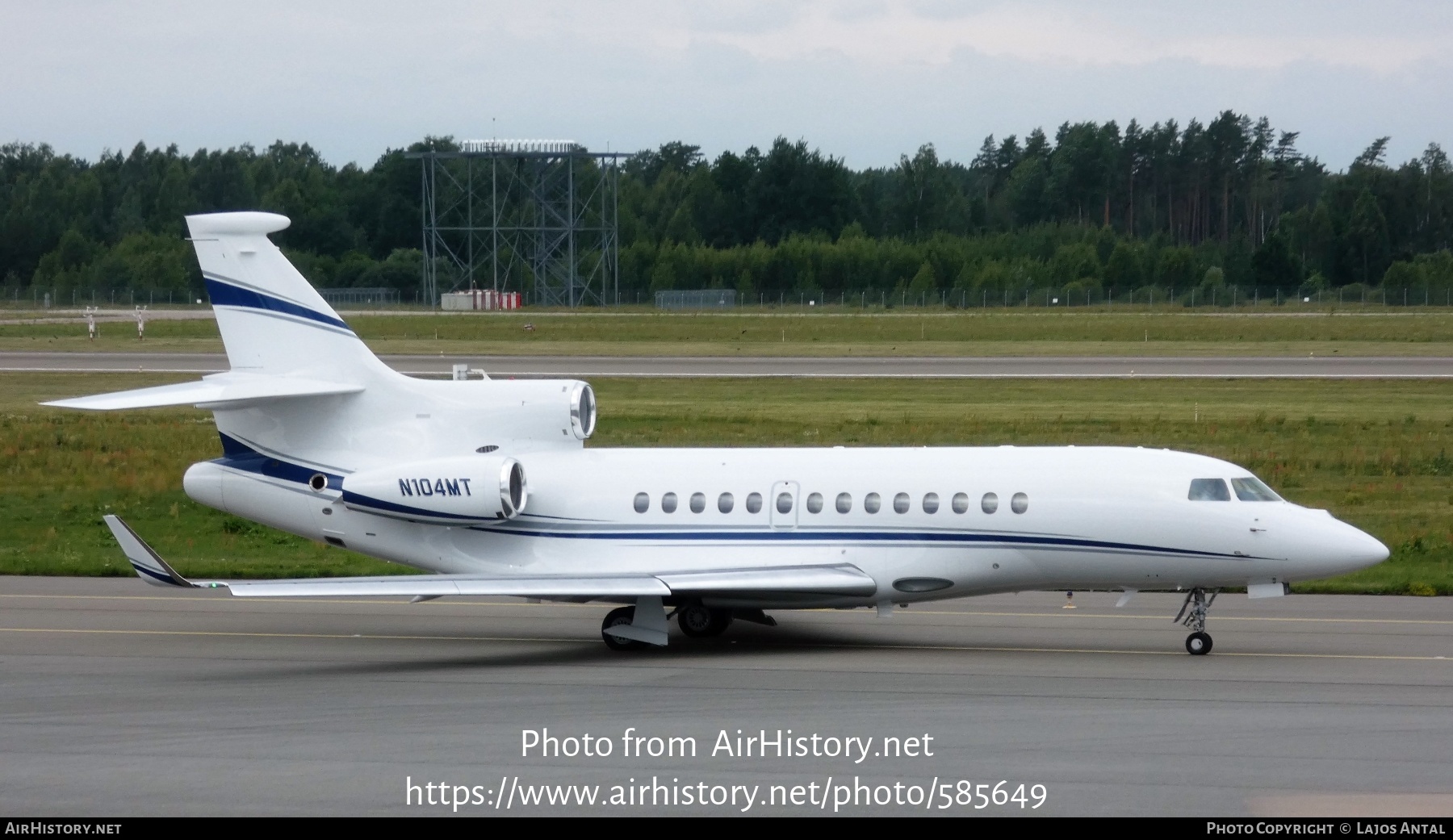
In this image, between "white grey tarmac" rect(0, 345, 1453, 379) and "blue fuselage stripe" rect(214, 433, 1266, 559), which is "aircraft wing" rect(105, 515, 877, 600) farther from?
"white grey tarmac" rect(0, 345, 1453, 379)

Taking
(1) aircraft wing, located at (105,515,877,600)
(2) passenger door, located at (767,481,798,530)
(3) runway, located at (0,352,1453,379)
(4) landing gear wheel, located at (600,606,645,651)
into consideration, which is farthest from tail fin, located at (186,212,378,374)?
(3) runway, located at (0,352,1453,379)

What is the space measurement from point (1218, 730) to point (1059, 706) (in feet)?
5.77

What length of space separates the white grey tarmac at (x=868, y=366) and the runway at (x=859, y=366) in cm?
→ 3

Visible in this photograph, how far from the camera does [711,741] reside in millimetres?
15430

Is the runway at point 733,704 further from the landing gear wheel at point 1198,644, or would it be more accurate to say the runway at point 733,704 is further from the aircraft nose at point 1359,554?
the aircraft nose at point 1359,554

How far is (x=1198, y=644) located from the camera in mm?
20219

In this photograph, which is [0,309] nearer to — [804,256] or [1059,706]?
[804,256]

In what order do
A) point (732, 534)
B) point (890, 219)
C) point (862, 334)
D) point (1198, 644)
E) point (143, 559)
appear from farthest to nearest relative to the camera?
point (890, 219) → point (862, 334) → point (732, 534) → point (1198, 644) → point (143, 559)

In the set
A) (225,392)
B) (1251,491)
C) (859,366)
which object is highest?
(225,392)

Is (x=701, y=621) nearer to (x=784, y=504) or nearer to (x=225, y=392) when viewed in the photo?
(x=784, y=504)

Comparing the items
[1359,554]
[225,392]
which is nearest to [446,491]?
[225,392]

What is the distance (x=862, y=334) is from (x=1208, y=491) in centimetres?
6563

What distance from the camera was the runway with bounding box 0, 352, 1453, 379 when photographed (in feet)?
192
